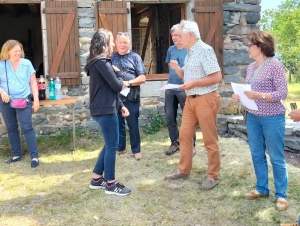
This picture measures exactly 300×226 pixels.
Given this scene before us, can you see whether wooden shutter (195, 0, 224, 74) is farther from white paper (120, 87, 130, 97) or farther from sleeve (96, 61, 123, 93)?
sleeve (96, 61, 123, 93)


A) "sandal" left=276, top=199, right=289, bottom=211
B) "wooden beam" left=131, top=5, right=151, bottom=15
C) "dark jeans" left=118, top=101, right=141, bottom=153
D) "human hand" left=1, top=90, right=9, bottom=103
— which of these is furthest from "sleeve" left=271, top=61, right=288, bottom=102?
"wooden beam" left=131, top=5, right=151, bottom=15

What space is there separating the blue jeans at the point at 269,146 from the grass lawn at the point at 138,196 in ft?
0.62

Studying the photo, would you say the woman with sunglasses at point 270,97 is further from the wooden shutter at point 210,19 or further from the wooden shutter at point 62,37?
the wooden shutter at point 62,37

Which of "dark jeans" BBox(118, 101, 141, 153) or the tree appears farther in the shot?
the tree

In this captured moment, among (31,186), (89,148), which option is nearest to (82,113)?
(89,148)

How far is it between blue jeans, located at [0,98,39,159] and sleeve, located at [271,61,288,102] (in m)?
2.96

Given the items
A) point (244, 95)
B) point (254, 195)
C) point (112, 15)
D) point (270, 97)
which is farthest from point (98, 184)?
point (112, 15)

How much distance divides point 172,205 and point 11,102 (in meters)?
2.42

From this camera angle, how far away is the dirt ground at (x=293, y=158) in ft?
16.2

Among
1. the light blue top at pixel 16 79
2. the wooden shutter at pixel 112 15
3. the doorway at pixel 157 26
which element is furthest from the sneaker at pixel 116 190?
the doorway at pixel 157 26

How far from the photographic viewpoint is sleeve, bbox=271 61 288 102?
9.89ft

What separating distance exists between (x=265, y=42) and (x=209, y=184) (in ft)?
4.87

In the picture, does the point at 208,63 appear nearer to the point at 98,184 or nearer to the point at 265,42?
the point at 265,42

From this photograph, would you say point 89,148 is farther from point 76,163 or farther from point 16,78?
point 16,78
